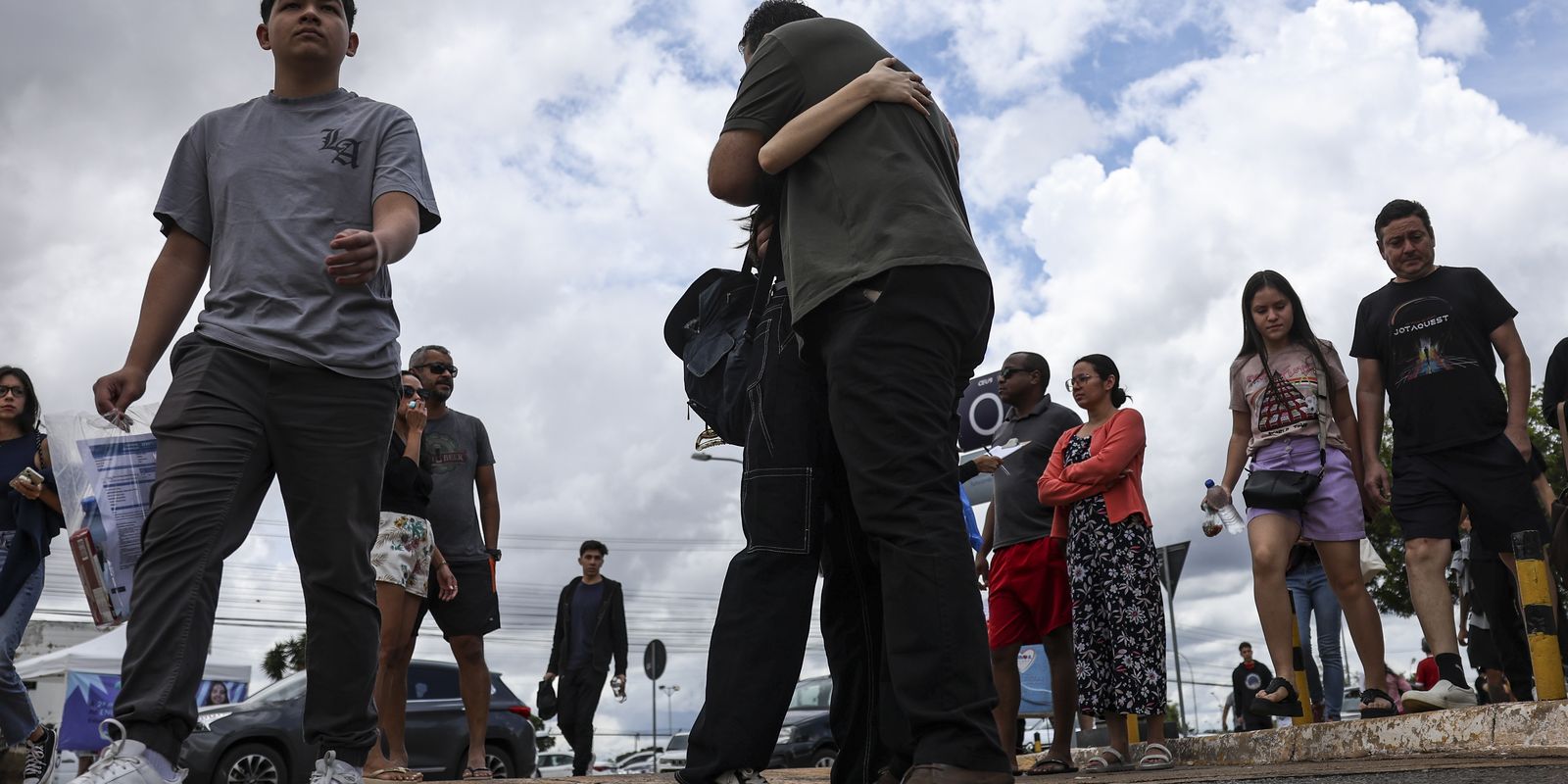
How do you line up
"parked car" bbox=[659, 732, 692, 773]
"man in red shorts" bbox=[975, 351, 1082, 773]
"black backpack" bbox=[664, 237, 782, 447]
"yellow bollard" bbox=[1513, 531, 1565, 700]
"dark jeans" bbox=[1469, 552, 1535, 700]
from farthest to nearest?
"parked car" bbox=[659, 732, 692, 773] < "man in red shorts" bbox=[975, 351, 1082, 773] < "dark jeans" bbox=[1469, 552, 1535, 700] < "yellow bollard" bbox=[1513, 531, 1565, 700] < "black backpack" bbox=[664, 237, 782, 447]

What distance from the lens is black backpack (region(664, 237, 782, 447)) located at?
10.7 feet

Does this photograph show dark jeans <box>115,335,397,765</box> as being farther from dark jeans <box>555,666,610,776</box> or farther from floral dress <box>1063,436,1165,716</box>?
dark jeans <box>555,666,610,776</box>

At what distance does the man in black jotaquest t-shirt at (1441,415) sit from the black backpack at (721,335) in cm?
323

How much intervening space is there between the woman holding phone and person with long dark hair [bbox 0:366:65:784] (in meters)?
1.44

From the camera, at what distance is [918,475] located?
2783mm

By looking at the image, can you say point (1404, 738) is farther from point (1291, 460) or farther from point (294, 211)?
point (294, 211)

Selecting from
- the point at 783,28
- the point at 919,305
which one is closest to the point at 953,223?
the point at 919,305

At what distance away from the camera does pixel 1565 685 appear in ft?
15.6

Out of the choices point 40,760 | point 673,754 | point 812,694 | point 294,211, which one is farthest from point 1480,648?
point 673,754

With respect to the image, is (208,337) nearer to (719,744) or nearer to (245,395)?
(245,395)

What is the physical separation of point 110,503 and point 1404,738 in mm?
4427

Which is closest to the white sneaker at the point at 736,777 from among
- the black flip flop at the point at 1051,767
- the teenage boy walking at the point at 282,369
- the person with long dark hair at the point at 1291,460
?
the teenage boy walking at the point at 282,369

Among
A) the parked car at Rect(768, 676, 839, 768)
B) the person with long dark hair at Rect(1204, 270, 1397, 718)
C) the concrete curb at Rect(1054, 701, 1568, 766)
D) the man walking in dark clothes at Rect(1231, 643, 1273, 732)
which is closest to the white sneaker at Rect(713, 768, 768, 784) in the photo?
the concrete curb at Rect(1054, 701, 1568, 766)

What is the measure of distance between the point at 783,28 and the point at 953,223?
0.71 meters
